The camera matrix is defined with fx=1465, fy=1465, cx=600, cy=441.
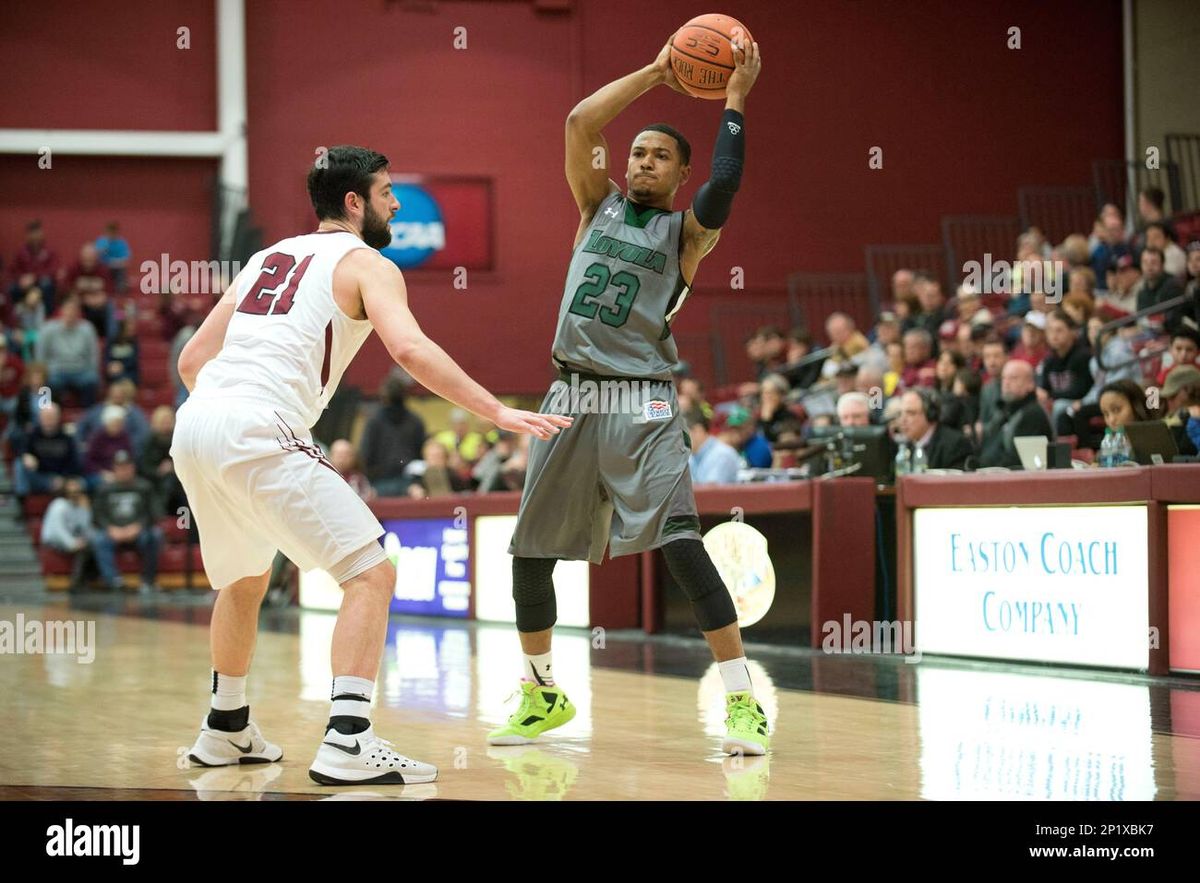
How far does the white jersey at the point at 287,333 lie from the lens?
422cm

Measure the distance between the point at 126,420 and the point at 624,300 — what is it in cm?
1225

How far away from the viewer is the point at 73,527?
15281mm

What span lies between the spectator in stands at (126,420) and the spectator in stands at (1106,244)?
10064 mm

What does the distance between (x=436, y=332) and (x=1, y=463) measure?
559 centimetres

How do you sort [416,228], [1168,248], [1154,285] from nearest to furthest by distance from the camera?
1. [1154,285]
2. [1168,248]
3. [416,228]

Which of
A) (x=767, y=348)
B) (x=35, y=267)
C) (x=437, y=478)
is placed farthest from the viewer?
(x=35, y=267)

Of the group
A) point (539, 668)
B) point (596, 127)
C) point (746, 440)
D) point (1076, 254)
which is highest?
point (1076, 254)

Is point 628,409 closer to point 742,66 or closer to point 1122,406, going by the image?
point 742,66

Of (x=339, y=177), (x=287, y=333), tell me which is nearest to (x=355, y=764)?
(x=287, y=333)

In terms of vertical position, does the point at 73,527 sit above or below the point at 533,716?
above

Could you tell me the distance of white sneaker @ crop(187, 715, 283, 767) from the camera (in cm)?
457

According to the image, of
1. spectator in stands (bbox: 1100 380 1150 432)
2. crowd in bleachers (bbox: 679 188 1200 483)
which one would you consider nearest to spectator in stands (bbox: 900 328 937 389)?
crowd in bleachers (bbox: 679 188 1200 483)

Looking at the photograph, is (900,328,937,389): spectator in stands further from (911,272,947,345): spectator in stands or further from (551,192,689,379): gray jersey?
(551,192,689,379): gray jersey
